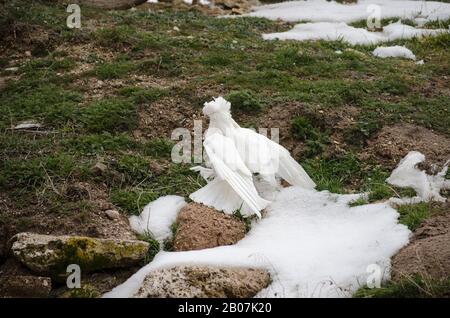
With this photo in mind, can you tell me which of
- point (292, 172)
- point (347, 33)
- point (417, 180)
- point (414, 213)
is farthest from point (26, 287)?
point (347, 33)

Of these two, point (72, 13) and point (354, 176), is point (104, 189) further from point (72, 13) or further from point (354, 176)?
point (72, 13)

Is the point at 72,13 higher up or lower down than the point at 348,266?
higher up

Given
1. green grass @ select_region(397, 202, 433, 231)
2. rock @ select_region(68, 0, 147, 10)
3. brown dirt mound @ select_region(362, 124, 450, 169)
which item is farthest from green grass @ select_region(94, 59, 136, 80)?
green grass @ select_region(397, 202, 433, 231)

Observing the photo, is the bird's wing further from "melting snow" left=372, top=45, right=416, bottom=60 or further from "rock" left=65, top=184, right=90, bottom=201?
"melting snow" left=372, top=45, right=416, bottom=60

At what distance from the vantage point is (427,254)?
13.7ft

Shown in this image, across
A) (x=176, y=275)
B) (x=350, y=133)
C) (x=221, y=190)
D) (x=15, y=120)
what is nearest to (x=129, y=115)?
(x=15, y=120)

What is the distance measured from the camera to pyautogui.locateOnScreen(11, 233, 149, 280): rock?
14.5 feet

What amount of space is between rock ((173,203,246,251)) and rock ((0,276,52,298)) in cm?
105

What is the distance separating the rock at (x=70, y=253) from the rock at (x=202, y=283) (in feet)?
1.19

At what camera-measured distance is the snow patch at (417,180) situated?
5211 mm

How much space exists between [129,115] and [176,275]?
→ 2.92 meters

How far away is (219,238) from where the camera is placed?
15.6 ft

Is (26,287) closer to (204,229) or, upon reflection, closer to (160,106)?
(204,229)
